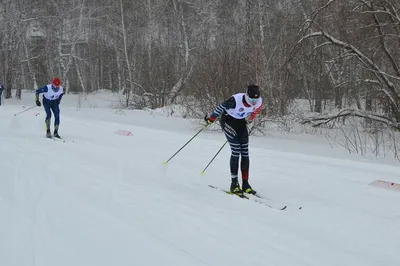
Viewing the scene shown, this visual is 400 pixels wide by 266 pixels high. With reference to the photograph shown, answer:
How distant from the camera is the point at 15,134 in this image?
12.4 meters

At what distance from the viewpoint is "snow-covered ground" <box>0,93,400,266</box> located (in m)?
4.36

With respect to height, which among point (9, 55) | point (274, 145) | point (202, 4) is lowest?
point (274, 145)

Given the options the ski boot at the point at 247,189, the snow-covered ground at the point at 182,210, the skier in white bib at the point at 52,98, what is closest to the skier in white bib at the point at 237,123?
the ski boot at the point at 247,189

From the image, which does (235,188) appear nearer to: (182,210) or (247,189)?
(247,189)

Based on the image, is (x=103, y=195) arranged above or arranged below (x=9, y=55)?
below

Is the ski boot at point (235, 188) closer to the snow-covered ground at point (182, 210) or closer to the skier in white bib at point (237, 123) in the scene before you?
the skier in white bib at point (237, 123)

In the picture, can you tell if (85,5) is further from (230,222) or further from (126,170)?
(230,222)

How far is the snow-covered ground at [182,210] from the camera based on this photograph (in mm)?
4355

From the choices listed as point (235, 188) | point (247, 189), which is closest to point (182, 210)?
point (235, 188)

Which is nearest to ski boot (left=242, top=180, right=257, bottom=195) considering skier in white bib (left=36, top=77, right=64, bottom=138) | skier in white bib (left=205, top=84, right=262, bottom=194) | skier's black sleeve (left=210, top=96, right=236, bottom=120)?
skier in white bib (left=205, top=84, right=262, bottom=194)

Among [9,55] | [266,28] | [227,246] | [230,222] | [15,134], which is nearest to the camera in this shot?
[227,246]

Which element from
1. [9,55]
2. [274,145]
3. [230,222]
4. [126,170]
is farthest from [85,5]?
[230,222]

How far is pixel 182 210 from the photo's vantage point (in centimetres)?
579

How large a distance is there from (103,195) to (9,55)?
Result: 89.5ft
